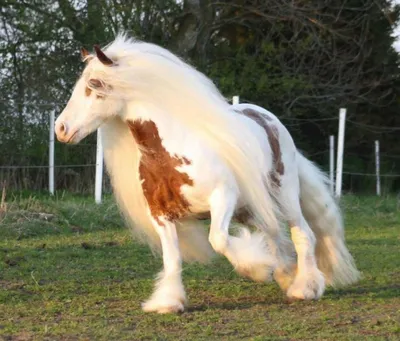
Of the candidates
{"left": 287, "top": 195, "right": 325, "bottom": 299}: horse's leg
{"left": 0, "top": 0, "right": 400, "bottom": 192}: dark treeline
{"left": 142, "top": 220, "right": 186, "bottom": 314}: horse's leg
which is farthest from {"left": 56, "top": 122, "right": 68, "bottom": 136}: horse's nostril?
{"left": 0, "top": 0, "right": 400, "bottom": 192}: dark treeline

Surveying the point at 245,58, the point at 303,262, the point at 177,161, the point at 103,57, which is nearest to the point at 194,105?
the point at 177,161

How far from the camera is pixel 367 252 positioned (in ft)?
25.7

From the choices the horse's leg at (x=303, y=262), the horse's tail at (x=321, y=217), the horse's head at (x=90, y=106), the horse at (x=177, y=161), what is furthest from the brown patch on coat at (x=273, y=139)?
→ the horse's head at (x=90, y=106)

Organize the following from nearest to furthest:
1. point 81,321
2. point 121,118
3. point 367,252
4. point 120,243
A: 1. point 81,321
2. point 121,118
3. point 367,252
4. point 120,243

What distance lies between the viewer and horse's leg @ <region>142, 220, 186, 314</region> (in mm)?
A: 4875

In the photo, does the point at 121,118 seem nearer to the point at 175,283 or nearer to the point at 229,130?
the point at 229,130

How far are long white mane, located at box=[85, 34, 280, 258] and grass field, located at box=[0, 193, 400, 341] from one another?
0.74 meters

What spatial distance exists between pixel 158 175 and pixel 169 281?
657mm

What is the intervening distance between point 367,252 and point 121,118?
3.56m

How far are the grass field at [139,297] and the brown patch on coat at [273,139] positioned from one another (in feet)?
2.75

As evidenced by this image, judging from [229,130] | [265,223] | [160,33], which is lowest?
[265,223]

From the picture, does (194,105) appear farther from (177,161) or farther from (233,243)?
(233,243)

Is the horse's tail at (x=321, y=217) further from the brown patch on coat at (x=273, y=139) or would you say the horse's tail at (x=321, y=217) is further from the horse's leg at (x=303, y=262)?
the brown patch on coat at (x=273, y=139)

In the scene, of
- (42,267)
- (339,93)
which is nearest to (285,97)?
(339,93)
